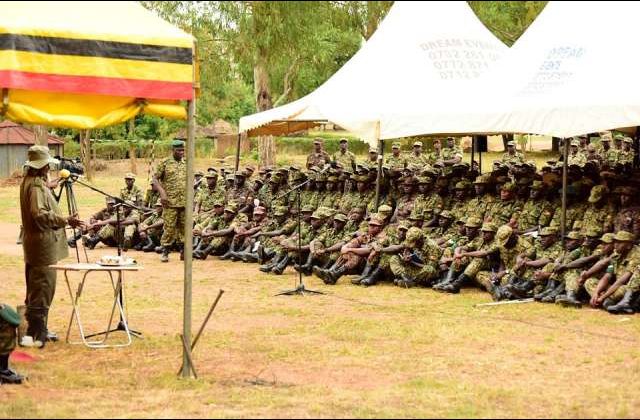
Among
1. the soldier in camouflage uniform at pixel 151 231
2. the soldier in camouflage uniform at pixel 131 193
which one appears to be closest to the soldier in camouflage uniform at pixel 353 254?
the soldier in camouflage uniform at pixel 151 231

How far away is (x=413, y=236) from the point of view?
14516 millimetres

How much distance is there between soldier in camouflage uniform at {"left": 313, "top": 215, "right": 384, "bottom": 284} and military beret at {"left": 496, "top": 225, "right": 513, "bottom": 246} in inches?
77.5

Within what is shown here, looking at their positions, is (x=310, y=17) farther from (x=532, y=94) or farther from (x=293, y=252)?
(x=293, y=252)

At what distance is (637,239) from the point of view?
12531mm

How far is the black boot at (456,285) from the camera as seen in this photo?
551 inches

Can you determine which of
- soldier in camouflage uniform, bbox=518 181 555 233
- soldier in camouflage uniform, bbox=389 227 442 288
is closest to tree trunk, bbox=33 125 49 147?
soldier in camouflage uniform, bbox=389 227 442 288

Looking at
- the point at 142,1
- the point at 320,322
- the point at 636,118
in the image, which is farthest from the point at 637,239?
the point at 142,1

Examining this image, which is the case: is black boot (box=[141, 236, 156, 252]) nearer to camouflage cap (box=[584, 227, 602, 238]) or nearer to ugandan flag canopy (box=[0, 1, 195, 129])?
camouflage cap (box=[584, 227, 602, 238])

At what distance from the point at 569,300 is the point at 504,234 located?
1.60m

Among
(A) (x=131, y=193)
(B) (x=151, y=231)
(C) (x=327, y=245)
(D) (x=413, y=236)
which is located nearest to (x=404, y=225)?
(D) (x=413, y=236)

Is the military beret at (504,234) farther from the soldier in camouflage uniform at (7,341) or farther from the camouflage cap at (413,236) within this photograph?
the soldier in camouflage uniform at (7,341)

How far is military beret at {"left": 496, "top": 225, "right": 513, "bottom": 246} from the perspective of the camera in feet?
45.3

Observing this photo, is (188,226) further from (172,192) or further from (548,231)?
(172,192)

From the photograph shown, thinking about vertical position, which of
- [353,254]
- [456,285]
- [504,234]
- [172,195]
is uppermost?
[172,195]
